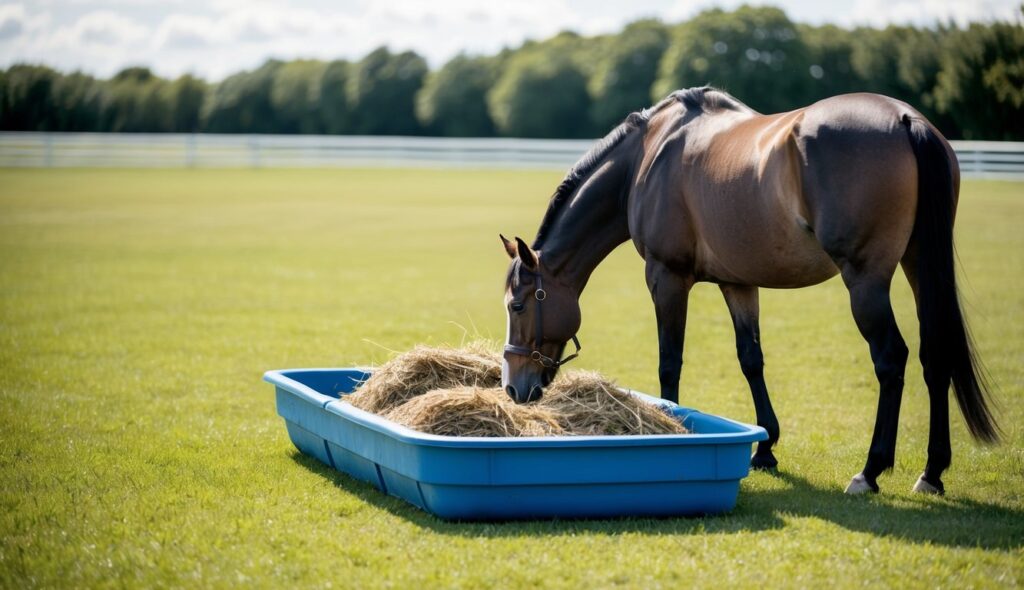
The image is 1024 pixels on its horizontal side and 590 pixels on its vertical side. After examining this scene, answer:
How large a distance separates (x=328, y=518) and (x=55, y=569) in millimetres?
1221

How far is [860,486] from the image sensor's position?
561 centimetres

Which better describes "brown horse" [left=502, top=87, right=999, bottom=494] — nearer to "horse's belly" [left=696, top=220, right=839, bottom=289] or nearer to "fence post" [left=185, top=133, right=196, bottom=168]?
"horse's belly" [left=696, top=220, right=839, bottom=289]

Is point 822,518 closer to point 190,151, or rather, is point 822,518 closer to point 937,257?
point 937,257

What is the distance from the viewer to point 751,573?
436cm

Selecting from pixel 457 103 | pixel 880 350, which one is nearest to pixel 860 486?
pixel 880 350

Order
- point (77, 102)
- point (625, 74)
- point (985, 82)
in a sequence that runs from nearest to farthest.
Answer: point (985, 82)
point (77, 102)
point (625, 74)

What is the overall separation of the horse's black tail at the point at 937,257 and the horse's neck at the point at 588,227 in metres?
1.79

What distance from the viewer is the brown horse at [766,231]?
532cm

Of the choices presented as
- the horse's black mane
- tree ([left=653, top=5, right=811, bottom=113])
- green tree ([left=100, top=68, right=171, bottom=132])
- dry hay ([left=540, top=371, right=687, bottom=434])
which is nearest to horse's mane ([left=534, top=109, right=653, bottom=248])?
the horse's black mane

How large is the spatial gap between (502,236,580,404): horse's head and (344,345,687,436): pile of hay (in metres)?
0.09

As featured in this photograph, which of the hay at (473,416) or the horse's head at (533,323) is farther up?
the horse's head at (533,323)

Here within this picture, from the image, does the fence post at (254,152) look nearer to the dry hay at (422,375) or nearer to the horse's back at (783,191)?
the dry hay at (422,375)

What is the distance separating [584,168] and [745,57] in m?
51.2

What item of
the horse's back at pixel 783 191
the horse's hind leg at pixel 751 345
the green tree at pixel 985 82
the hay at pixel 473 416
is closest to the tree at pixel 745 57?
the green tree at pixel 985 82
